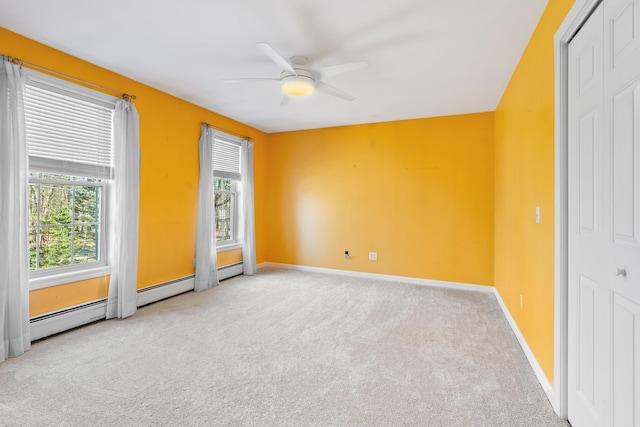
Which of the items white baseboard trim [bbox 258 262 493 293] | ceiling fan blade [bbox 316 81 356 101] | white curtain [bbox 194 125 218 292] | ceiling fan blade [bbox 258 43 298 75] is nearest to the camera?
ceiling fan blade [bbox 258 43 298 75]

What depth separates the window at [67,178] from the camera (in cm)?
266

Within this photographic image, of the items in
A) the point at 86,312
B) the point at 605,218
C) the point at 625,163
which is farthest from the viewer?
the point at 86,312

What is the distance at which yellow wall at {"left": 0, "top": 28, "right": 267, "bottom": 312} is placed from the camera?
3.23 m

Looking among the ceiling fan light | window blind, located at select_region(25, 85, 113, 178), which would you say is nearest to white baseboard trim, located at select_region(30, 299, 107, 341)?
window blind, located at select_region(25, 85, 113, 178)

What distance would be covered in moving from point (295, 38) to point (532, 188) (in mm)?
2242

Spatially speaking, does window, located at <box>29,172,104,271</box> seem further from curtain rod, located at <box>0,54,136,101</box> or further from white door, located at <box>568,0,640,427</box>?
white door, located at <box>568,0,640,427</box>

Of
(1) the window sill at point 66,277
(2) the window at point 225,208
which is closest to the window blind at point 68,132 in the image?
(1) the window sill at point 66,277

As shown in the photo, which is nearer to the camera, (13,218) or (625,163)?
(625,163)

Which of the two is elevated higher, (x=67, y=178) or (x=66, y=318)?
(x=67, y=178)

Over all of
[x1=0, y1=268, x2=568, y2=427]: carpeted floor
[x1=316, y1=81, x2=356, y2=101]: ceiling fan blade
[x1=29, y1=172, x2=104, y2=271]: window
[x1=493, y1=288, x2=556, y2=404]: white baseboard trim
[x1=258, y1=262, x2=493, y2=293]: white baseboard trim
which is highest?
[x1=316, y1=81, x2=356, y2=101]: ceiling fan blade

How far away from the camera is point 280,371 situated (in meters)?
2.19

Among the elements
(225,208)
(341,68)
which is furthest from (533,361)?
(225,208)

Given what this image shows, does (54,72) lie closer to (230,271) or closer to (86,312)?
(86,312)

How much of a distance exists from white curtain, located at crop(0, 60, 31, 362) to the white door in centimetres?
382
